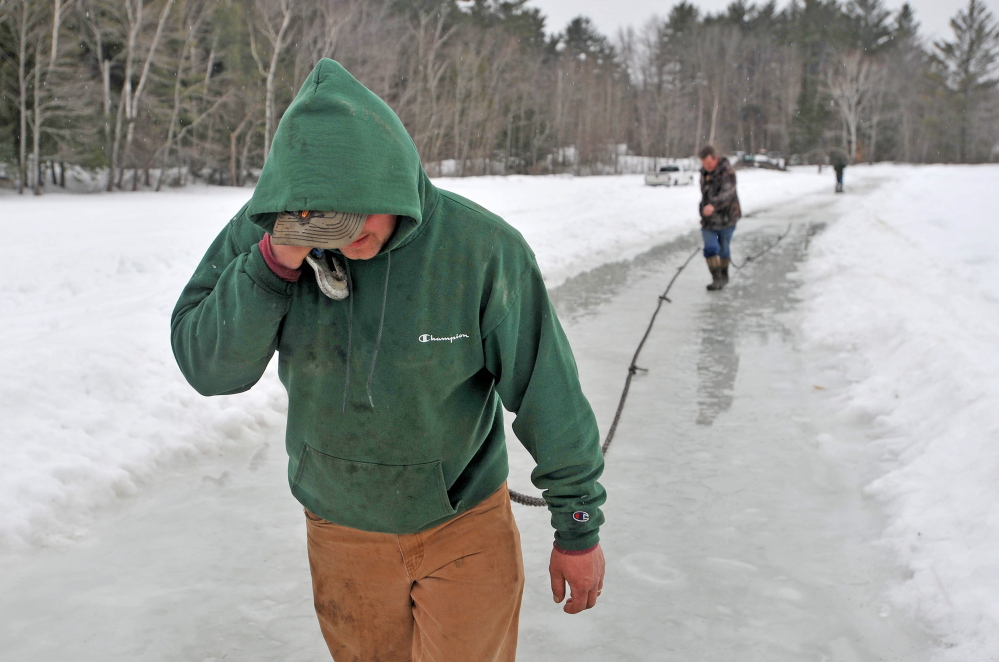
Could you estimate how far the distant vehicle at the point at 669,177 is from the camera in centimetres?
3747

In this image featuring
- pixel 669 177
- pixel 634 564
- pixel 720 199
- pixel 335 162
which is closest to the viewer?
pixel 335 162

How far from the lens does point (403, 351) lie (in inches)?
65.4

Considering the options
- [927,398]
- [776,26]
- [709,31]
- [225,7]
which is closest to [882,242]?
[927,398]

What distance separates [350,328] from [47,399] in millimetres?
3693

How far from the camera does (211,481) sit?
4230 millimetres

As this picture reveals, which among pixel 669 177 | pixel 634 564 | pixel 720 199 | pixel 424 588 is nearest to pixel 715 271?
pixel 720 199

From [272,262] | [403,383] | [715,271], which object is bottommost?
[715,271]

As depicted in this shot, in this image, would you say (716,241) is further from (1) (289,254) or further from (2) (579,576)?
(1) (289,254)

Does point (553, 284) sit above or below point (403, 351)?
below

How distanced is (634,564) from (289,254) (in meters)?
2.51

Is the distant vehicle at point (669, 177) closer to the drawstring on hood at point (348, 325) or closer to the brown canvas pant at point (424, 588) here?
the brown canvas pant at point (424, 588)

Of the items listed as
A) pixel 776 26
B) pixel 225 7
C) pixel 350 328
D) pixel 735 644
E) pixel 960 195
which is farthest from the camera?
pixel 776 26

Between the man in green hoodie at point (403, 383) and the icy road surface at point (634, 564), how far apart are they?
1.18 m

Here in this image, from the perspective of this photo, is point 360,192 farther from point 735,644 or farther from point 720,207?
point 720,207
